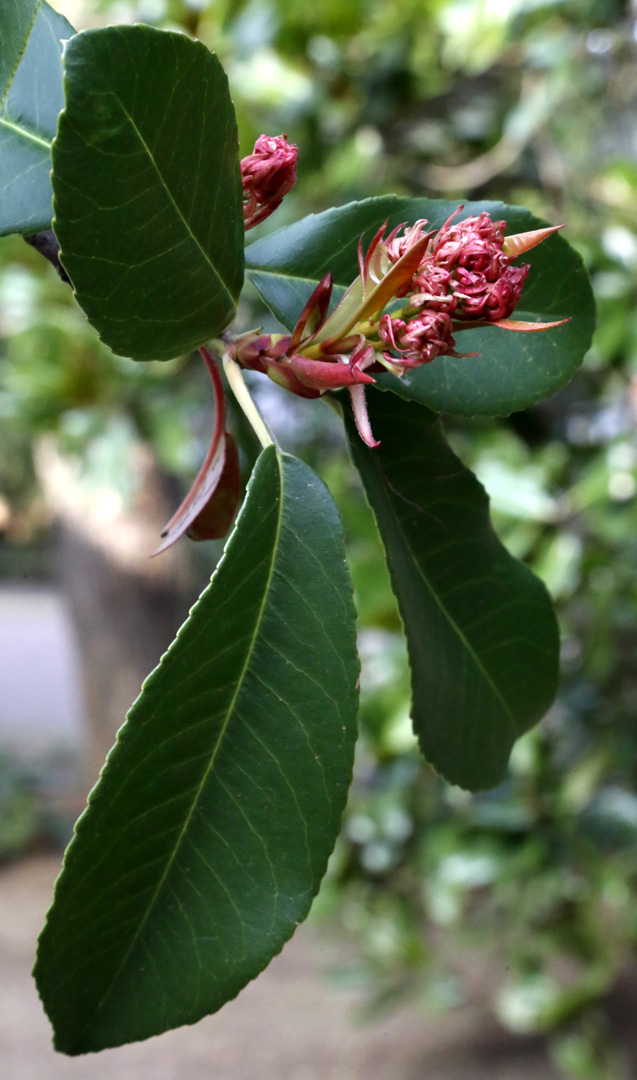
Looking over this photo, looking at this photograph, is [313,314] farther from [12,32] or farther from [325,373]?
[12,32]

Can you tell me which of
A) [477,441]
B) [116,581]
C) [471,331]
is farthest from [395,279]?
[116,581]

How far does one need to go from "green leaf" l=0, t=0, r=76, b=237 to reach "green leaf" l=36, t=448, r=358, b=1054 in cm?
14

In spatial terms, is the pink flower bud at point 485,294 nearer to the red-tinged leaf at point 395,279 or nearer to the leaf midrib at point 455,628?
the red-tinged leaf at point 395,279

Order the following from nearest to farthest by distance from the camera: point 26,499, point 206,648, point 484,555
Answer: point 206,648
point 484,555
point 26,499

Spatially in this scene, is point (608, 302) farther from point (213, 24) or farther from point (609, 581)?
point (213, 24)

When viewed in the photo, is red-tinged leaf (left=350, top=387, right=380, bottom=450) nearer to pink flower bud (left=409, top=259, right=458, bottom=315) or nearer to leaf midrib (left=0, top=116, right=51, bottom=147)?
pink flower bud (left=409, top=259, right=458, bottom=315)

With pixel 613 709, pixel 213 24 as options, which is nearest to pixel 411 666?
pixel 613 709

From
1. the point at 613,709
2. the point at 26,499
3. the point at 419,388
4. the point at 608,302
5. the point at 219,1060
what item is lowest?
the point at 219,1060

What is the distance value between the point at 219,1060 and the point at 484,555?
2314 millimetres

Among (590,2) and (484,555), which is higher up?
(590,2)

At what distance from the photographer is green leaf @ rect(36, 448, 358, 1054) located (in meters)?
0.38

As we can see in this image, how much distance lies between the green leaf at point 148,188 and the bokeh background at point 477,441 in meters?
0.93

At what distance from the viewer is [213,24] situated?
1581 mm

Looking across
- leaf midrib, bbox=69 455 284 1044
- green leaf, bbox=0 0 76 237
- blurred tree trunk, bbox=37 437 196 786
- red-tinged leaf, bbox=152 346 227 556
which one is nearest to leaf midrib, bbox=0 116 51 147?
green leaf, bbox=0 0 76 237
